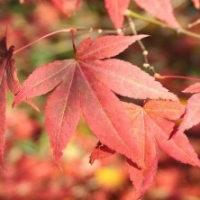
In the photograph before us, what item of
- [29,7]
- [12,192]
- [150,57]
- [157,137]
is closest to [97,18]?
[150,57]

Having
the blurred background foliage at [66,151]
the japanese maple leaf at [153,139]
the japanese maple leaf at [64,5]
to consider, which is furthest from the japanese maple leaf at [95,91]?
the blurred background foliage at [66,151]

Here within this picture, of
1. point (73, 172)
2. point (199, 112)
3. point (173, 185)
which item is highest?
point (199, 112)

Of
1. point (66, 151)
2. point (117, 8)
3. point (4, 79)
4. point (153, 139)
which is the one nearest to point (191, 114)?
point (153, 139)

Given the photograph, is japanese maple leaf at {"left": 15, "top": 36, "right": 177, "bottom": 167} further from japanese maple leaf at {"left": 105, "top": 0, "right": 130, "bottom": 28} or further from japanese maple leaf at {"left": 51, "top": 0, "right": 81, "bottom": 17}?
japanese maple leaf at {"left": 51, "top": 0, "right": 81, "bottom": 17}

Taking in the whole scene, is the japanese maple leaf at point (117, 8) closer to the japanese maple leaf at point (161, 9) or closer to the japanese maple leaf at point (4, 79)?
the japanese maple leaf at point (161, 9)

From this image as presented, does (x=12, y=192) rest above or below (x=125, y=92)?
below

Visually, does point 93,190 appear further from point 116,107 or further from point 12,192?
point 116,107
